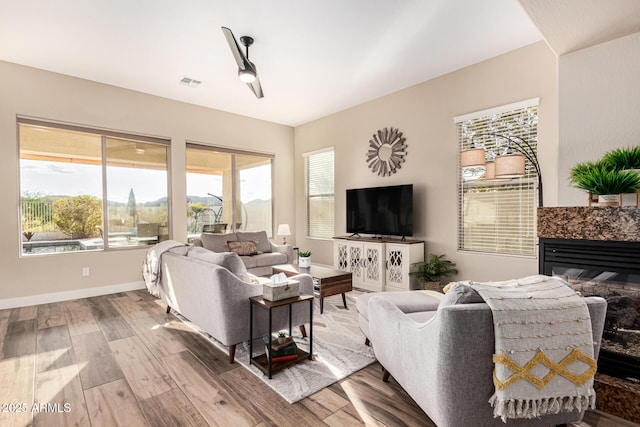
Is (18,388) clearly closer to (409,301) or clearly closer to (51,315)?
(51,315)

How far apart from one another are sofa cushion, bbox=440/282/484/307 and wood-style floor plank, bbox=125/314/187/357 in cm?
242

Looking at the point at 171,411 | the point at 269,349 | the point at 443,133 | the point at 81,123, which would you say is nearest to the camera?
the point at 171,411

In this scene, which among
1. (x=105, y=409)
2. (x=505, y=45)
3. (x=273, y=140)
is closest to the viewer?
(x=105, y=409)

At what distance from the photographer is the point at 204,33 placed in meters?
3.39

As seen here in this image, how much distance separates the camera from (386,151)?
17.3ft

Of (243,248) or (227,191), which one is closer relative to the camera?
(243,248)

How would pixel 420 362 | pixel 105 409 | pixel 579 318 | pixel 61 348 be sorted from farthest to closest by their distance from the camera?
pixel 61 348
pixel 105 409
pixel 420 362
pixel 579 318

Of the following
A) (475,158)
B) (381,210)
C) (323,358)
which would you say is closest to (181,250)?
(323,358)

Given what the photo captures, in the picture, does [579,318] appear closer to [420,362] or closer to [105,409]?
[420,362]

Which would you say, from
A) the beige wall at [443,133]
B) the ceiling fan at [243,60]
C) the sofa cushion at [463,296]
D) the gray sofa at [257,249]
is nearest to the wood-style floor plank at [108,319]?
the gray sofa at [257,249]

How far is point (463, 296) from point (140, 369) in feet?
8.12

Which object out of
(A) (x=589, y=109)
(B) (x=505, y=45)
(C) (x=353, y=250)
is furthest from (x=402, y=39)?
(C) (x=353, y=250)

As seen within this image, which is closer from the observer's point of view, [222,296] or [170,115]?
[222,296]

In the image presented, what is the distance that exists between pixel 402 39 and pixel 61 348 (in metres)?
4.57
